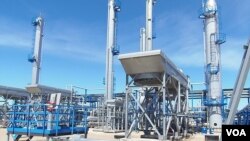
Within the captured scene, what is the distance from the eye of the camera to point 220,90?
78.7 feet

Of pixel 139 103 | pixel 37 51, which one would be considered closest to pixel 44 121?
pixel 139 103

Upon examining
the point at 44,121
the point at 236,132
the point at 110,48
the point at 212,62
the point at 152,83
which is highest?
the point at 110,48

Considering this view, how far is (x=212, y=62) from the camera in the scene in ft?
80.8

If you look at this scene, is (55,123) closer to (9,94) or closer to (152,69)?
(152,69)

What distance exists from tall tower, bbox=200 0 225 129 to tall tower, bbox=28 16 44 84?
17.8m

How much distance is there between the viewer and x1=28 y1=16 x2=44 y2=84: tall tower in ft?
106

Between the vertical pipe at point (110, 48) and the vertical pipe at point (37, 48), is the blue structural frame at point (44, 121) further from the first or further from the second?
the vertical pipe at point (37, 48)

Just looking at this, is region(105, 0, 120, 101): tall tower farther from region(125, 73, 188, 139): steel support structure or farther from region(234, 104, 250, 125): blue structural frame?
region(234, 104, 250, 125): blue structural frame

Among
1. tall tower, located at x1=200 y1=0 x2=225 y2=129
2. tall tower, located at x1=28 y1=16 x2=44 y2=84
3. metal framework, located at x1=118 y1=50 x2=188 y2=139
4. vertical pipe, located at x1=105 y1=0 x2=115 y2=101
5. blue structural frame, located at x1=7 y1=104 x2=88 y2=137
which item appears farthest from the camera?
tall tower, located at x1=28 y1=16 x2=44 y2=84

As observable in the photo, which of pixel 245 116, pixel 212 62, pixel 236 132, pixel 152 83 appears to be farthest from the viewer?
pixel 212 62

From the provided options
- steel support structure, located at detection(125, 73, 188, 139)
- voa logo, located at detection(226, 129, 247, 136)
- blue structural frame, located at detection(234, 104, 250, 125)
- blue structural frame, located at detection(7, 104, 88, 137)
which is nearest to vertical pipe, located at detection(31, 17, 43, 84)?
steel support structure, located at detection(125, 73, 188, 139)

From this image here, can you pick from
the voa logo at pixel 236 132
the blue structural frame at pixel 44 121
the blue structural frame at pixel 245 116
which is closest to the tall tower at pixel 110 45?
the blue structural frame at pixel 245 116

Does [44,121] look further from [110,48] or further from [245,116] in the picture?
[245,116]

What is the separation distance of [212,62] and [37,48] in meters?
18.8
